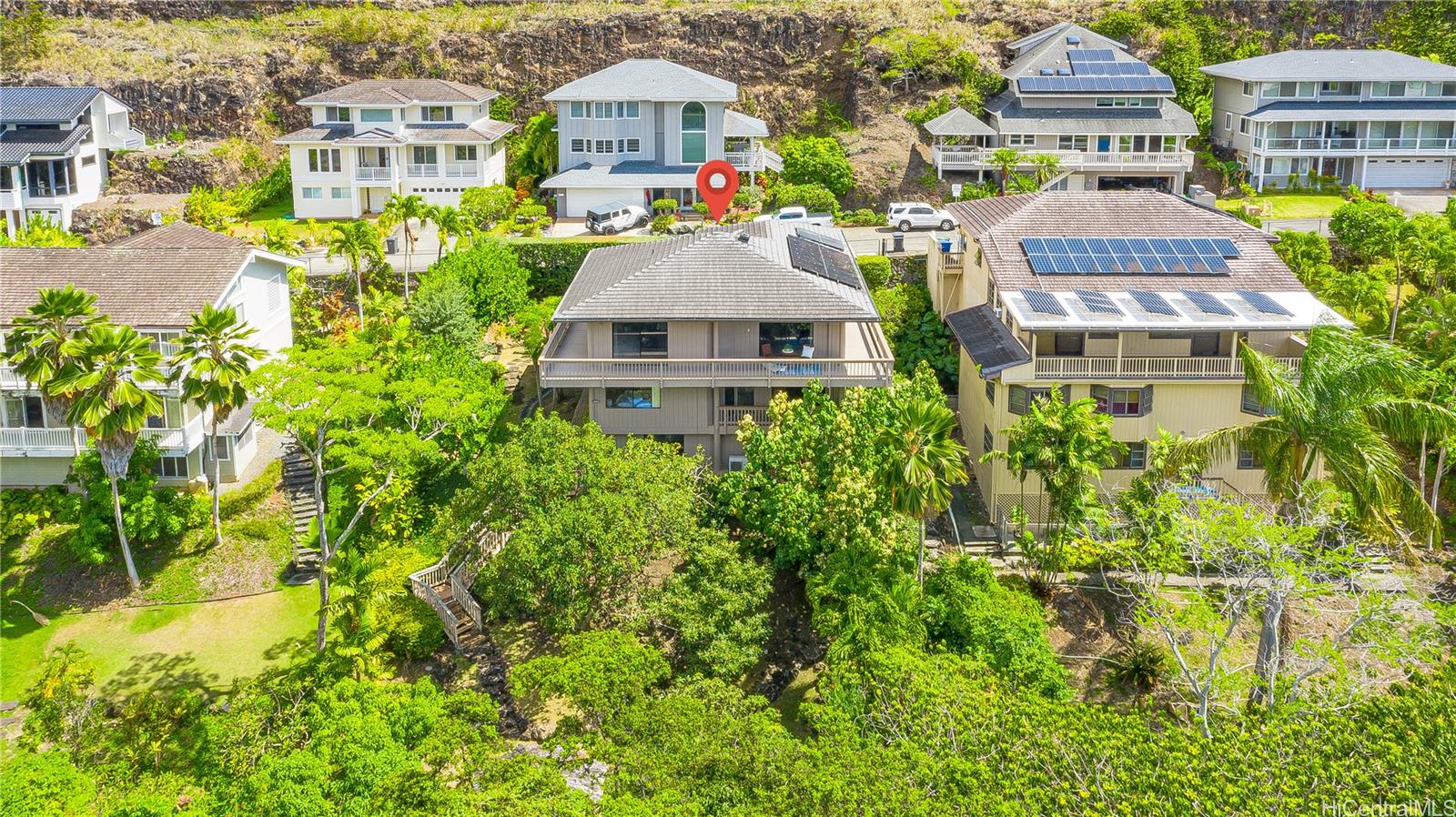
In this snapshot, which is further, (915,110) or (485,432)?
(915,110)

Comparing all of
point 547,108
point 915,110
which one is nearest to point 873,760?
point 915,110

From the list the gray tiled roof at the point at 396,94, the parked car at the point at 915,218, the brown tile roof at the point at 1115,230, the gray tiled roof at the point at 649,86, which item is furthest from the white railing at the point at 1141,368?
the gray tiled roof at the point at 396,94

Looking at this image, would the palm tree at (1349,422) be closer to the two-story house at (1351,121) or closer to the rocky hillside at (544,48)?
the two-story house at (1351,121)

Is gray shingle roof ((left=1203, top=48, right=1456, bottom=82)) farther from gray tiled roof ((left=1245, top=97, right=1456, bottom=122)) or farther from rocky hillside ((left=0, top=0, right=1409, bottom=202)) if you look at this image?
rocky hillside ((left=0, top=0, right=1409, bottom=202))

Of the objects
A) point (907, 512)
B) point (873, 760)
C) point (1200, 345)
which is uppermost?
point (1200, 345)

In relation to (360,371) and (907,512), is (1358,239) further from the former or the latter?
(360,371)

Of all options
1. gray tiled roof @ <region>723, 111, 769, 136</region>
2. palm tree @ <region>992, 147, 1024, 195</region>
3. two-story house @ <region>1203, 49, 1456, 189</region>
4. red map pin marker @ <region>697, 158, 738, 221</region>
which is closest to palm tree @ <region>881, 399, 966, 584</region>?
red map pin marker @ <region>697, 158, 738, 221</region>

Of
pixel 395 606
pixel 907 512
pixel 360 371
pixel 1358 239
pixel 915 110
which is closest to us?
pixel 907 512
